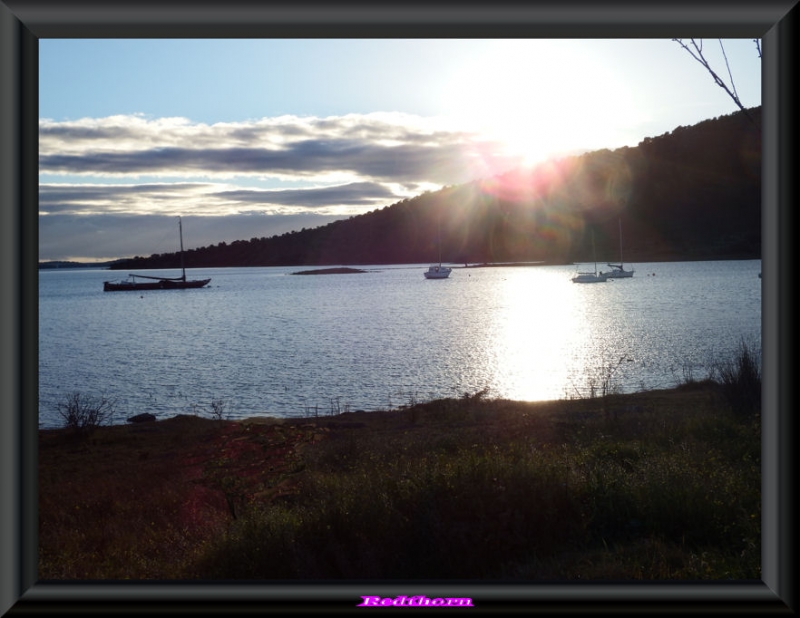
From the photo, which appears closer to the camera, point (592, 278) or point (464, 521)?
point (464, 521)

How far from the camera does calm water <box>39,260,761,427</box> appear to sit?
21438 millimetres

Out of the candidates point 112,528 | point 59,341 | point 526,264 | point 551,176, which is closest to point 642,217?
point 551,176

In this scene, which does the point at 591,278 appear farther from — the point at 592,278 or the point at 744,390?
the point at 744,390

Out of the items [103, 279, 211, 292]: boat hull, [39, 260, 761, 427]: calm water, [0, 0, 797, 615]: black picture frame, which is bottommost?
[39, 260, 761, 427]: calm water

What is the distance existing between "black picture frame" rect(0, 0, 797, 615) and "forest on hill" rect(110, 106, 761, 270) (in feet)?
319

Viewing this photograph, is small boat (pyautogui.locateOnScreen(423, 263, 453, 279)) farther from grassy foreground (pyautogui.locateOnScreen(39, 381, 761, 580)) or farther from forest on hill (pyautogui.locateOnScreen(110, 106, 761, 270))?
grassy foreground (pyautogui.locateOnScreen(39, 381, 761, 580))

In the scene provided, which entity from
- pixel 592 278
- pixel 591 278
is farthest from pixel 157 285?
pixel 592 278

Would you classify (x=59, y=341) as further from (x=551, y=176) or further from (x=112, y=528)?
(x=551, y=176)

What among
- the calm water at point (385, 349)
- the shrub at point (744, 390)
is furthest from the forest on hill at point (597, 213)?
the shrub at point (744, 390)

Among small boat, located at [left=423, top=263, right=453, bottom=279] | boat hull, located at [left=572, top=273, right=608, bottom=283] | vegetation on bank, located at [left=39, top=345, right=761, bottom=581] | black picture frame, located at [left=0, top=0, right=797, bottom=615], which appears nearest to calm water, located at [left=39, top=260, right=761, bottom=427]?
vegetation on bank, located at [left=39, top=345, right=761, bottom=581]

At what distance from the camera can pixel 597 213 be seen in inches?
4611
